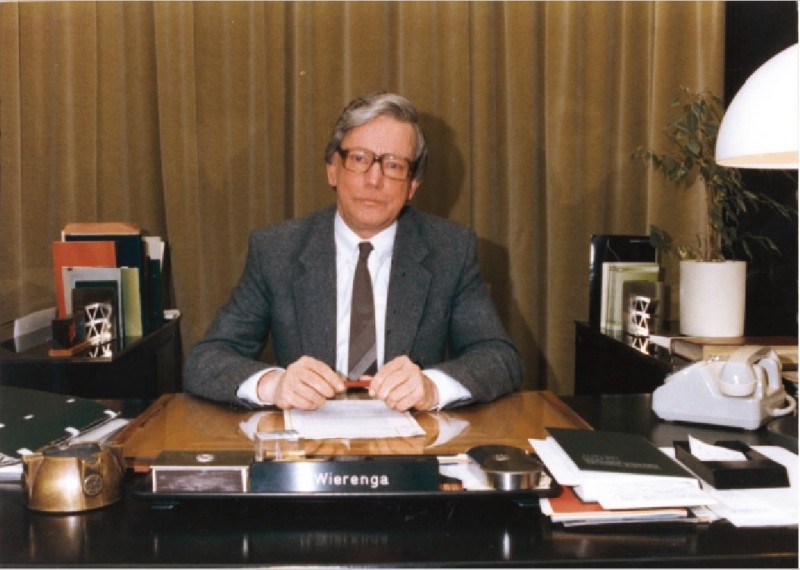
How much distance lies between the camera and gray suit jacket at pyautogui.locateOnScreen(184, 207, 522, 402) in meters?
2.08

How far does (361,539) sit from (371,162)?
1.24 meters

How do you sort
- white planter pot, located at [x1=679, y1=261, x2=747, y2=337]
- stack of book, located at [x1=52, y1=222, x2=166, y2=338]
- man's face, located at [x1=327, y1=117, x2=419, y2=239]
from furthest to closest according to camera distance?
stack of book, located at [x1=52, y1=222, x2=166, y2=338] < white planter pot, located at [x1=679, y1=261, x2=747, y2=337] < man's face, located at [x1=327, y1=117, x2=419, y2=239]

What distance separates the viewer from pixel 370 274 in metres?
2.16

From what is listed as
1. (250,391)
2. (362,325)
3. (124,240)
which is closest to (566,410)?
(250,391)

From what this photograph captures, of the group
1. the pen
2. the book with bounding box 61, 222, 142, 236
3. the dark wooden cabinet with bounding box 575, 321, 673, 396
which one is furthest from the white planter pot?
the book with bounding box 61, 222, 142, 236

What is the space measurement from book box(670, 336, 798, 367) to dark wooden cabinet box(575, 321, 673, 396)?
0.16 ft

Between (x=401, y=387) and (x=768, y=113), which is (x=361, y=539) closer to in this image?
(x=401, y=387)

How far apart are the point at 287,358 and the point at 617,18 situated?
188 centimetres

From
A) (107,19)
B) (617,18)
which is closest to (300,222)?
(107,19)

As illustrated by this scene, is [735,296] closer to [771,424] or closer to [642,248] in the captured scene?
[642,248]

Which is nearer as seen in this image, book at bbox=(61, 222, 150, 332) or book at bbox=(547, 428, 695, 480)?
book at bbox=(547, 428, 695, 480)

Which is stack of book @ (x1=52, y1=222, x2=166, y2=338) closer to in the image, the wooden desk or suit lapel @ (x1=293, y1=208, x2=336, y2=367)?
suit lapel @ (x1=293, y1=208, x2=336, y2=367)

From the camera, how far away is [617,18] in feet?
10.2

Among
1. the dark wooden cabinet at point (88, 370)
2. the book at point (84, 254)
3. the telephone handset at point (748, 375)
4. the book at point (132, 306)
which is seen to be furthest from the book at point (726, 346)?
the book at point (84, 254)
